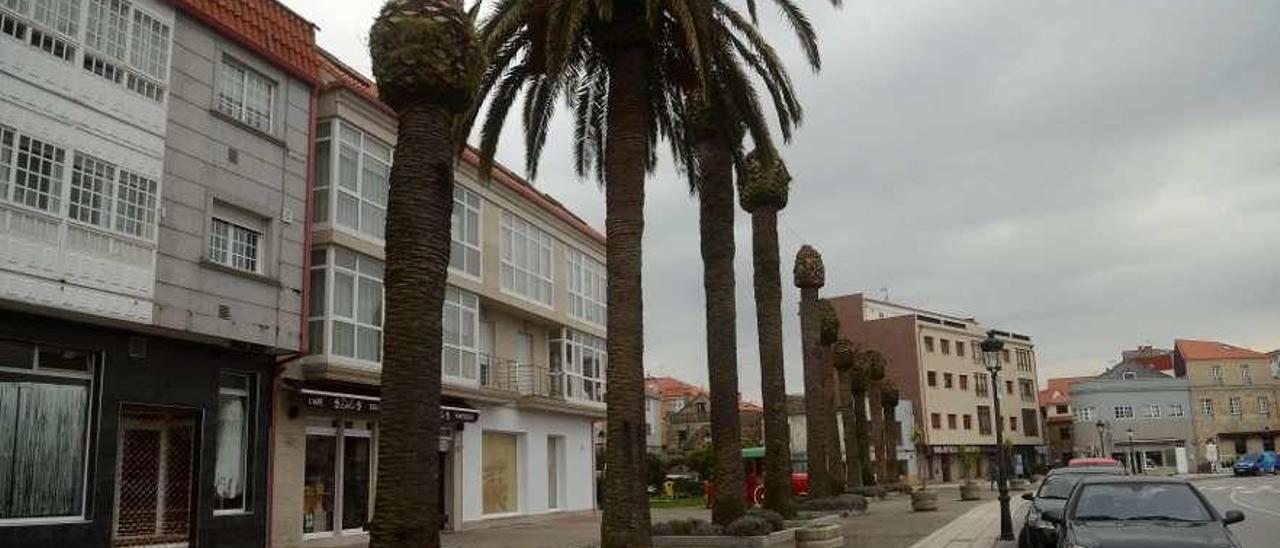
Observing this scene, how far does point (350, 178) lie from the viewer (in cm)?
2309

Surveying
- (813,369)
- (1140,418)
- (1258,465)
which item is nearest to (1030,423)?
(1140,418)

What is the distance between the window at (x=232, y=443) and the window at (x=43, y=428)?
312 cm

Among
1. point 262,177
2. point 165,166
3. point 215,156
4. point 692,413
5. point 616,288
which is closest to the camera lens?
point 616,288

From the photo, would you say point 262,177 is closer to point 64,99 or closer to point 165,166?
point 165,166

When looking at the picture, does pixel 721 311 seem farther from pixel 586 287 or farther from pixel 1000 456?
pixel 586 287

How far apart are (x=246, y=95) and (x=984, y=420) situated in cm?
7750

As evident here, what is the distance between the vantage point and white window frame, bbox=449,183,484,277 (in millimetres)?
27438

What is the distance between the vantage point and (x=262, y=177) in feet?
67.1

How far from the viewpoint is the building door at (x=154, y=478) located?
1755 cm

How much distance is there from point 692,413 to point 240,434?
261 ft

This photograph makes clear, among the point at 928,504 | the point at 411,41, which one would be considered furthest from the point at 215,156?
the point at 928,504

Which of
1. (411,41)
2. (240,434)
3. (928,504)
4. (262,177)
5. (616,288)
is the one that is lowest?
(928,504)

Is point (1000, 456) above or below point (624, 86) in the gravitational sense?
below

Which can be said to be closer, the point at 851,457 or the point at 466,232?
the point at 466,232
